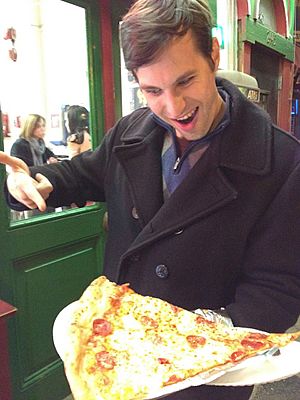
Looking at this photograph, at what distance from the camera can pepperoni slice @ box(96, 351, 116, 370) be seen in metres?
1.22

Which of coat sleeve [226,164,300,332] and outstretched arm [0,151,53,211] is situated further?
outstretched arm [0,151,53,211]

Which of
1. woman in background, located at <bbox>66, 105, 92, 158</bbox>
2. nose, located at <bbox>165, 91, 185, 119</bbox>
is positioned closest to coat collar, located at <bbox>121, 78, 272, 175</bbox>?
nose, located at <bbox>165, 91, 185, 119</bbox>

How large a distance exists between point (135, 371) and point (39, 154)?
5.68ft

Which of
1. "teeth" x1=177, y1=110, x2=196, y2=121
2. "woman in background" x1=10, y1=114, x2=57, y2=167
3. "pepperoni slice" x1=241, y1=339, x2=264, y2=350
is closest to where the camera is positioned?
"pepperoni slice" x1=241, y1=339, x2=264, y2=350

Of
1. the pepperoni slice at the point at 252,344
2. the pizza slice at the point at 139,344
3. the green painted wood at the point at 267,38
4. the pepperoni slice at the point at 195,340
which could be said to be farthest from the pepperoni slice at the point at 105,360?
the green painted wood at the point at 267,38

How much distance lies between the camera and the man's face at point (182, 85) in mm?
1182

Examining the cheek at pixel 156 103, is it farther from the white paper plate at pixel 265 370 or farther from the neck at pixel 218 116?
the white paper plate at pixel 265 370

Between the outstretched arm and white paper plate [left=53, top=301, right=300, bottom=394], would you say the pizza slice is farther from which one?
the outstretched arm

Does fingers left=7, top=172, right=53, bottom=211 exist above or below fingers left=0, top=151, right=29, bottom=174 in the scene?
below

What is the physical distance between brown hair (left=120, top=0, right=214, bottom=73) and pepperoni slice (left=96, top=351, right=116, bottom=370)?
0.82 meters

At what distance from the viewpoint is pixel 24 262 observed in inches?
96.1

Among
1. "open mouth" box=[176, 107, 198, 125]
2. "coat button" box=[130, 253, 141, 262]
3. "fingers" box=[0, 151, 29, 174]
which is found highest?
"open mouth" box=[176, 107, 198, 125]

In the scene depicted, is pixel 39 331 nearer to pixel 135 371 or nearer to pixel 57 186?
pixel 57 186

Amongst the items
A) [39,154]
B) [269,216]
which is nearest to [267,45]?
[39,154]
